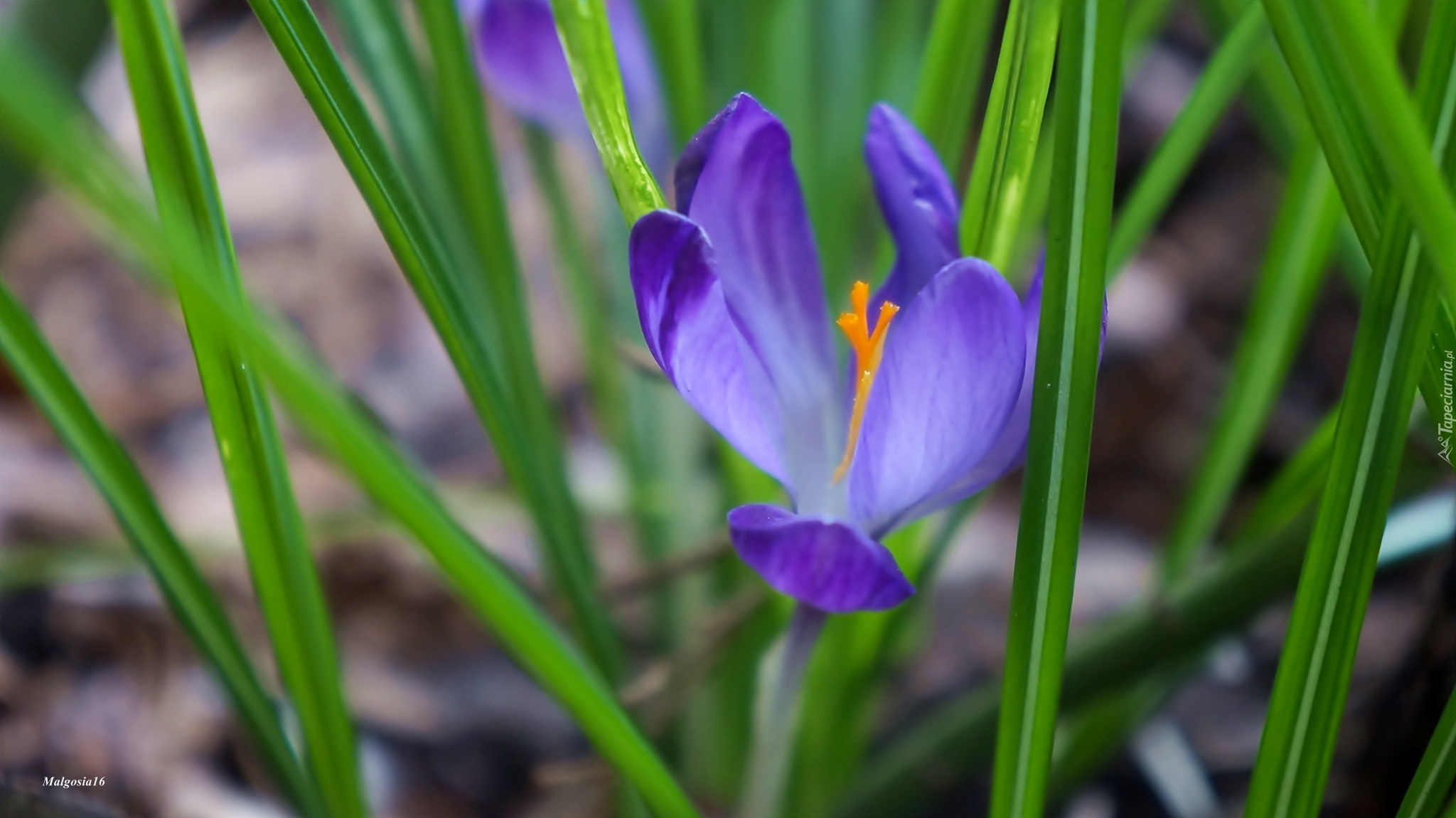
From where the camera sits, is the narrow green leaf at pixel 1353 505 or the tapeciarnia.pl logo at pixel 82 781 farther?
the tapeciarnia.pl logo at pixel 82 781

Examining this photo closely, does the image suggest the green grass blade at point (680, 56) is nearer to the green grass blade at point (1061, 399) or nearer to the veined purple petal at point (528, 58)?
the veined purple petal at point (528, 58)

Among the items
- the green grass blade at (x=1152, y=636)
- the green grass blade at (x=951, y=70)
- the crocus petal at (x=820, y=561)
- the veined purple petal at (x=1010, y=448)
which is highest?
the green grass blade at (x=951, y=70)

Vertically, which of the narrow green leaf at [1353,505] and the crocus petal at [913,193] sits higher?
the crocus petal at [913,193]

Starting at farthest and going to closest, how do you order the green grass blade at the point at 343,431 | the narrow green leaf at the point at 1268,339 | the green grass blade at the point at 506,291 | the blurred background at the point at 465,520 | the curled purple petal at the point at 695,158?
1. the blurred background at the point at 465,520
2. the narrow green leaf at the point at 1268,339
3. the green grass blade at the point at 506,291
4. the curled purple petal at the point at 695,158
5. the green grass blade at the point at 343,431

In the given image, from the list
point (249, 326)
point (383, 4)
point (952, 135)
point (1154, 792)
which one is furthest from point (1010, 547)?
point (249, 326)

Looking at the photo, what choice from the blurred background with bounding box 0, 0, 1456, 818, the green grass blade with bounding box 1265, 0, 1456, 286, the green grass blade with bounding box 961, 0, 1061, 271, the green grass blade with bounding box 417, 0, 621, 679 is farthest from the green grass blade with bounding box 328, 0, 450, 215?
the green grass blade with bounding box 1265, 0, 1456, 286

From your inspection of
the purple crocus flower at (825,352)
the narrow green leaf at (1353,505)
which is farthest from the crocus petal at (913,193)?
the narrow green leaf at (1353,505)

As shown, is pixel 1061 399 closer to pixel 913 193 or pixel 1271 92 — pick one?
pixel 913 193

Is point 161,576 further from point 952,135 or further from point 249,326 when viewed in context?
point 952,135
